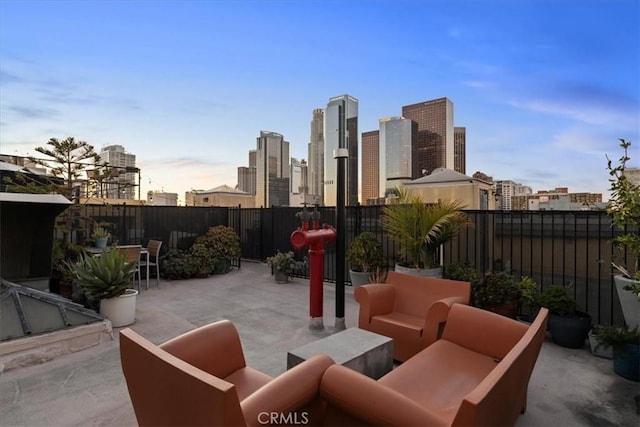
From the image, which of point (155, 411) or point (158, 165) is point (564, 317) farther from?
point (158, 165)

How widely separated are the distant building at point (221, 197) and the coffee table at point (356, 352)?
30.9 ft

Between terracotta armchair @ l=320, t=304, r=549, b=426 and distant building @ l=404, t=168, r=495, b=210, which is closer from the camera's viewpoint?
terracotta armchair @ l=320, t=304, r=549, b=426

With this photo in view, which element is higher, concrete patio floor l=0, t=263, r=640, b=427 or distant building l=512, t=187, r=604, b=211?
distant building l=512, t=187, r=604, b=211

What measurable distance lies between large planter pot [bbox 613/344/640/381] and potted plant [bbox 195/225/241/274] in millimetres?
6655

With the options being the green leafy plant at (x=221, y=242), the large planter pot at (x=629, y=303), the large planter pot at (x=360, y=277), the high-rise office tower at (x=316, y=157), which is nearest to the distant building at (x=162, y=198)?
the green leafy plant at (x=221, y=242)

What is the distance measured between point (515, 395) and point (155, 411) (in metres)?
1.67

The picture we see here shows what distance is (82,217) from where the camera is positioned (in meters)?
6.07

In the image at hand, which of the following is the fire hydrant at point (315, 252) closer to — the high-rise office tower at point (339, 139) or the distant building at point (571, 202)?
the high-rise office tower at point (339, 139)

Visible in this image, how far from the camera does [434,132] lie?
417 inches

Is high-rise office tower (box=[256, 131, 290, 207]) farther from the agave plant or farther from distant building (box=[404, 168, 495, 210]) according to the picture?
the agave plant

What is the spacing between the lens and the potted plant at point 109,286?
155 inches

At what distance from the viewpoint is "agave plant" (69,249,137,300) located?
3947mm

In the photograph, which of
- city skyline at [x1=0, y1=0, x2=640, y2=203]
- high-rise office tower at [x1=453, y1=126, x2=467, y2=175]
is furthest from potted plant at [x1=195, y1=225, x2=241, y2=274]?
high-rise office tower at [x1=453, y1=126, x2=467, y2=175]

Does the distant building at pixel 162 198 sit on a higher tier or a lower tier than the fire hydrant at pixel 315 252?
higher
